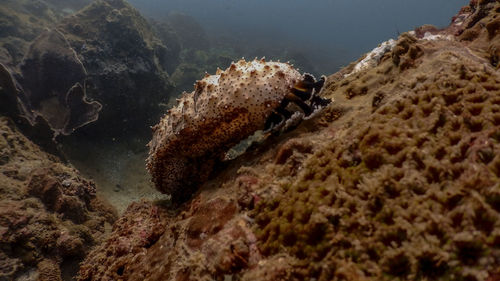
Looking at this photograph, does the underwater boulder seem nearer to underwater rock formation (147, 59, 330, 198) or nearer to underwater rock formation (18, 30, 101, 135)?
underwater rock formation (18, 30, 101, 135)

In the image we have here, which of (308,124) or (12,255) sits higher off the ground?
(12,255)

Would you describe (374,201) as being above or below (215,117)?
below

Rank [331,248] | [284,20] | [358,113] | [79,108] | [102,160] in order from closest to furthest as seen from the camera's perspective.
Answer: [331,248] → [358,113] → [79,108] → [102,160] → [284,20]

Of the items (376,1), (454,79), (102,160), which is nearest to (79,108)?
(102,160)

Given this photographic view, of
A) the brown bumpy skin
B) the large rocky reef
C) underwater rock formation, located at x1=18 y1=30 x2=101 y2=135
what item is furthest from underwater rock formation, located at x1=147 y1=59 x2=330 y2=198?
underwater rock formation, located at x1=18 y1=30 x2=101 y2=135

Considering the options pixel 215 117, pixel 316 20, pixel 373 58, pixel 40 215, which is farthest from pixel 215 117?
pixel 316 20

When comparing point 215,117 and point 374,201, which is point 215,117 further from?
point 374,201

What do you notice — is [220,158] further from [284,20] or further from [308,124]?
[284,20]

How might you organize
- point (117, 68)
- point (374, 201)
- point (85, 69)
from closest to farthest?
point (374, 201) < point (85, 69) < point (117, 68)
